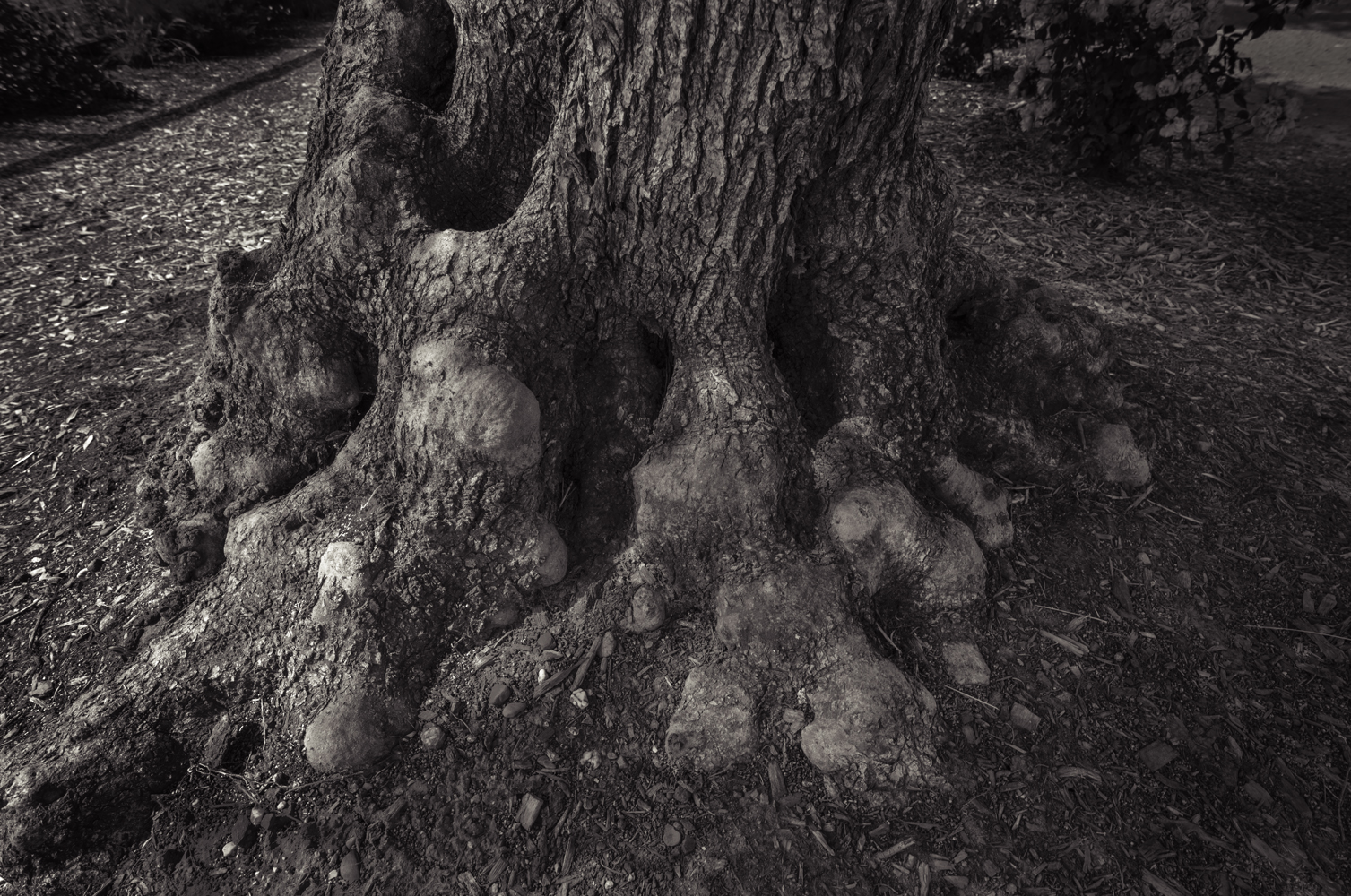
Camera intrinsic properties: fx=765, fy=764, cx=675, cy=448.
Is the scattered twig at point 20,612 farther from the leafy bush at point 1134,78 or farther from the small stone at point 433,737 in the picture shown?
the leafy bush at point 1134,78

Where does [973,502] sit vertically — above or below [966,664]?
above

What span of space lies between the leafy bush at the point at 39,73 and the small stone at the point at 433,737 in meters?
7.13

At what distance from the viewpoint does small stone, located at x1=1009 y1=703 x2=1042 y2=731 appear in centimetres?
207

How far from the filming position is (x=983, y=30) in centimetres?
588

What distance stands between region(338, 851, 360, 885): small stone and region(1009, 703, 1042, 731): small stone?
67.2 inches

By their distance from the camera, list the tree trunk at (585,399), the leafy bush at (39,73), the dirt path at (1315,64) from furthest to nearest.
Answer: the leafy bush at (39,73) < the dirt path at (1315,64) < the tree trunk at (585,399)

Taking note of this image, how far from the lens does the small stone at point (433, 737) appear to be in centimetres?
198

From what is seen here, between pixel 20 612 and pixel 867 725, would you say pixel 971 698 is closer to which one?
pixel 867 725

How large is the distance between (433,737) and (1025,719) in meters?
1.58

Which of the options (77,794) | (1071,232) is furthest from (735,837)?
(1071,232)

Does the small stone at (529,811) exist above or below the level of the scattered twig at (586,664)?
below

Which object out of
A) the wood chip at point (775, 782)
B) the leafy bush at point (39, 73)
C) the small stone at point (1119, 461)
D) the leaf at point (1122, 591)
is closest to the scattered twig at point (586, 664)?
the wood chip at point (775, 782)

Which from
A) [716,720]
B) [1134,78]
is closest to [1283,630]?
[716,720]

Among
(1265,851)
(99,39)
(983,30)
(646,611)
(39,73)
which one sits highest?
(99,39)
